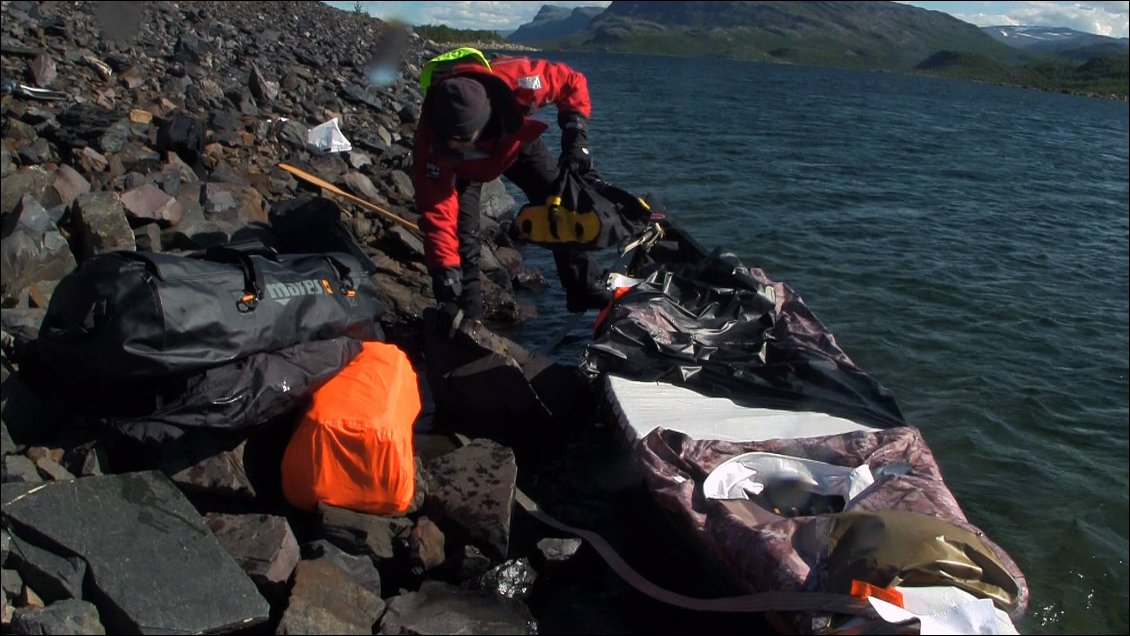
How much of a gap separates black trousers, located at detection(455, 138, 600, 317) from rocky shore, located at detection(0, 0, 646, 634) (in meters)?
0.54

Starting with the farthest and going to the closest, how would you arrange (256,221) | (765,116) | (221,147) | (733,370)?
(765,116), (221,147), (256,221), (733,370)

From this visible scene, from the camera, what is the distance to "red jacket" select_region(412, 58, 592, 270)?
5074mm

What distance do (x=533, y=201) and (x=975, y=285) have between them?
5592mm

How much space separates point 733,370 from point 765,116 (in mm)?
22745

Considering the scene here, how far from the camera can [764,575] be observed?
→ 3.30 m

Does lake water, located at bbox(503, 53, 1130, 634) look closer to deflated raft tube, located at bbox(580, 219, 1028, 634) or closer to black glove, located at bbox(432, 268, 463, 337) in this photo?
deflated raft tube, located at bbox(580, 219, 1028, 634)

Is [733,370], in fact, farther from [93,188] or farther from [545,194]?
[93,188]

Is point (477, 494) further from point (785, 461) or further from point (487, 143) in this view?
point (487, 143)

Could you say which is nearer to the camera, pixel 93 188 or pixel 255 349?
pixel 255 349

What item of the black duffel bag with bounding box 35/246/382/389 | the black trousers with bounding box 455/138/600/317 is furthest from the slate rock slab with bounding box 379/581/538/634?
the black trousers with bounding box 455/138/600/317

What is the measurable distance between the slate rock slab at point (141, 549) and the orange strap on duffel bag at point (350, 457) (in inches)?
17.5

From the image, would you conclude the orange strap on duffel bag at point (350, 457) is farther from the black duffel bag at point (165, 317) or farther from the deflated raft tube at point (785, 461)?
the deflated raft tube at point (785, 461)

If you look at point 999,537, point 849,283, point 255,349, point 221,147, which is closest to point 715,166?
point 849,283

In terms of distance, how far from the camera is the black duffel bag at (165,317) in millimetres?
3434
